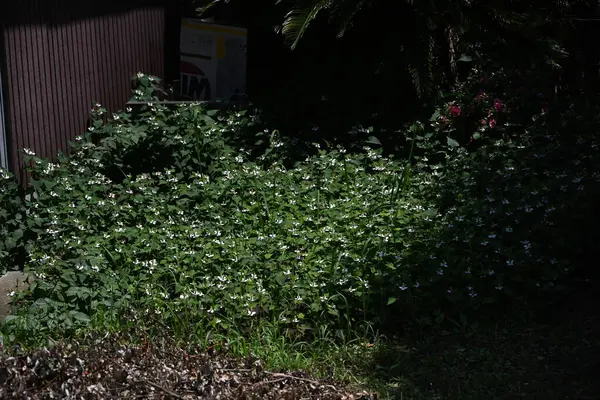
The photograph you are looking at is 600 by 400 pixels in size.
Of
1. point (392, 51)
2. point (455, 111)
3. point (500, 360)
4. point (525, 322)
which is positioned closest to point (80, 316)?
point (500, 360)

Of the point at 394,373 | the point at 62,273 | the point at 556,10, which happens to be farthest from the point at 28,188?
the point at 556,10

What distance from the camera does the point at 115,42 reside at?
7.70 m

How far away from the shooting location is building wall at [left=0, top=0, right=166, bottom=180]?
20.9ft

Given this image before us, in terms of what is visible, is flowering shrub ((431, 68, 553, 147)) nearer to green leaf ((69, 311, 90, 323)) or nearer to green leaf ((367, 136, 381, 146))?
green leaf ((367, 136, 381, 146))

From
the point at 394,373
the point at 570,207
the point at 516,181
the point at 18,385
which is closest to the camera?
the point at 18,385

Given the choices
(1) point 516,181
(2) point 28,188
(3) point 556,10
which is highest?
(3) point 556,10

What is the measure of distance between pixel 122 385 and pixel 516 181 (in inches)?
142

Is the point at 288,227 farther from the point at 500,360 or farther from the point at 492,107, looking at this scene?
the point at 492,107

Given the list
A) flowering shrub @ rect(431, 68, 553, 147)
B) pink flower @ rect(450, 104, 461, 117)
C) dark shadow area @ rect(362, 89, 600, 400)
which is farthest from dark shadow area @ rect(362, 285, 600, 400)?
pink flower @ rect(450, 104, 461, 117)

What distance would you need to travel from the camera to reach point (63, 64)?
6941mm

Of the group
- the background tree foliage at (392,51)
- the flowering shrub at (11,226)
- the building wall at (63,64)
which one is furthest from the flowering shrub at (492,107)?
the flowering shrub at (11,226)

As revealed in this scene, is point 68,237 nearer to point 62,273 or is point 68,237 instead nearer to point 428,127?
point 62,273

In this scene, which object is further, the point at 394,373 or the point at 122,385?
the point at 394,373

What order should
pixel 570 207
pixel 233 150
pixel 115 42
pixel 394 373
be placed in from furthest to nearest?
pixel 115 42 < pixel 233 150 < pixel 570 207 < pixel 394 373
